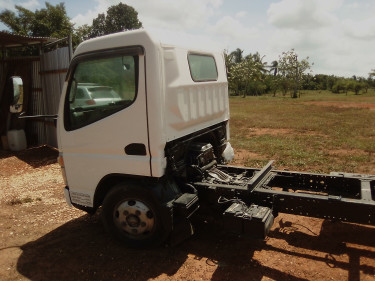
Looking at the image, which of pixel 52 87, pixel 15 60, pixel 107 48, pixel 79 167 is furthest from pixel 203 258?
pixel 15 60

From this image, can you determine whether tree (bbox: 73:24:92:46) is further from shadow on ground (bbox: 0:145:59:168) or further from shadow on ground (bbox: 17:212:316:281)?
shadow on ground (bbox: 17:212:316:281)

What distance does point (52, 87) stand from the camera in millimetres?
10359

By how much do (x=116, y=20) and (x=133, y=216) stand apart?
2005 inches

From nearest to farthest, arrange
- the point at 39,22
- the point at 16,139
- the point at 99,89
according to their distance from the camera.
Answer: the point at 99,89 < the point at 16,139 < the point at 39,22

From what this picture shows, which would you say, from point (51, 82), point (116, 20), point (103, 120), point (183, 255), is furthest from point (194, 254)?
point (116, 20)

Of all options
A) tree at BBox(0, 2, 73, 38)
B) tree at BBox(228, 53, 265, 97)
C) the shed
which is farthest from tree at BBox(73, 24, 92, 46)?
tree at BBox(228, 53, 265, 97)

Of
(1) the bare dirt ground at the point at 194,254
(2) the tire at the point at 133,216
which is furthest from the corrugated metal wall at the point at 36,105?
(2) the tire at the point at 133,216

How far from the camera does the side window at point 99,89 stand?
3.70 m

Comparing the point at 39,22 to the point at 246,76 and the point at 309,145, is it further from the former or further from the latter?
the point at 246,76

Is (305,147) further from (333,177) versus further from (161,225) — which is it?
(161,225)

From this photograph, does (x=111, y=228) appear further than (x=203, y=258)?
Yes

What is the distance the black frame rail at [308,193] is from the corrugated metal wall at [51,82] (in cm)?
693

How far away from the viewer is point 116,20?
49.4 meters

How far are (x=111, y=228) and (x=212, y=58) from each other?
3.02 m
